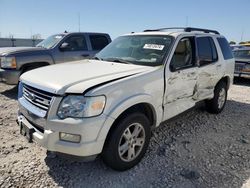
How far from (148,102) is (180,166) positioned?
1.00m

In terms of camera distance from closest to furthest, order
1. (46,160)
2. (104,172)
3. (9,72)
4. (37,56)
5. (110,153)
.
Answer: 1. (110,153)
2. (104,172)
3. (46,160)
4. (9,72)
5. (37,56)

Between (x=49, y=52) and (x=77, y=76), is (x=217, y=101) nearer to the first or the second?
(x=77, y=76)

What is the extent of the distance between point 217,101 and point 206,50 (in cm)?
127

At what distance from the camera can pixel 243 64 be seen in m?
9.27

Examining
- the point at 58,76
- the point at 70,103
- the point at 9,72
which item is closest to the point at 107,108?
the point at 70,103

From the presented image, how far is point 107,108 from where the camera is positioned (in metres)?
2.72

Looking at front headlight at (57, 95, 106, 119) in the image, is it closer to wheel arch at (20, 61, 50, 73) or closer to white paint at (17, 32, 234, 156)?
white paint at (17, 32, 234, 156)

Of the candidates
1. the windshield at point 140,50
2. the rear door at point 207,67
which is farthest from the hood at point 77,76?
the rear door at point 207,67

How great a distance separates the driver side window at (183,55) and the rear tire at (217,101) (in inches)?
59.5

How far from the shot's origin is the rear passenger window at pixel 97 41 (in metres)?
8.16

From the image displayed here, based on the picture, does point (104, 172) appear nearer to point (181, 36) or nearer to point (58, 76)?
point (58, 76)

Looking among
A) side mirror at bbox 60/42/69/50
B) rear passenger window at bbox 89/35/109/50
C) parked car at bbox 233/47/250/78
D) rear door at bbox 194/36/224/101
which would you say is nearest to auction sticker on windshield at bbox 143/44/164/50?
rear door at bbox 194/36/224/101

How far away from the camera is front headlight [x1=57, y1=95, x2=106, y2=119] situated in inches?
102

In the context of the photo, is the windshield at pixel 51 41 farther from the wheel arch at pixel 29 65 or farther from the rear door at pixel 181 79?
the rear door at pixel 181 79
